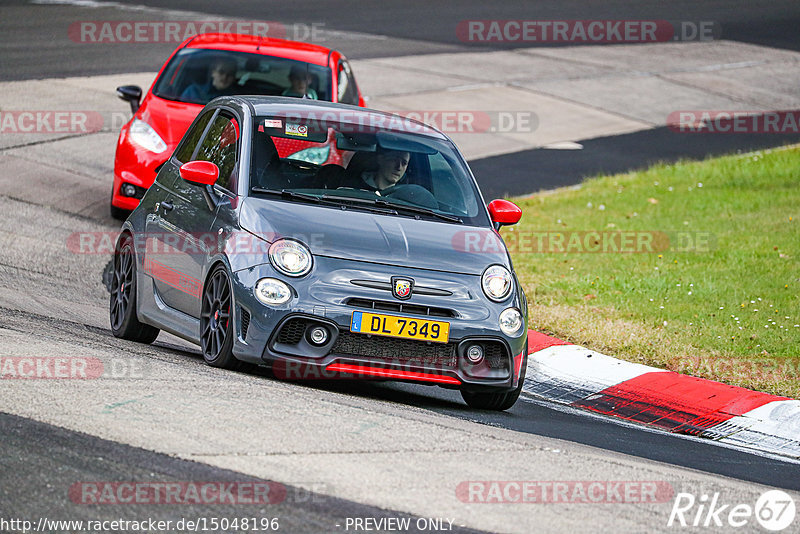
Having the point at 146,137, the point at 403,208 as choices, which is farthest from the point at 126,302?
the point at 146,137

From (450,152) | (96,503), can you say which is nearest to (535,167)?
(450,152)

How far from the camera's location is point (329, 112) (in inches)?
338

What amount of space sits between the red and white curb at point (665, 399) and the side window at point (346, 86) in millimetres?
4796

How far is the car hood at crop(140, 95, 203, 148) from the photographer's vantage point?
1226cm

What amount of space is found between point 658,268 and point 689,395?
11.6ft

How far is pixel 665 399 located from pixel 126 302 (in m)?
3.65

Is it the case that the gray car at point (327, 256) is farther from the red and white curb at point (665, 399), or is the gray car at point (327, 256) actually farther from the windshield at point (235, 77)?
the windshield at point (235, 77)

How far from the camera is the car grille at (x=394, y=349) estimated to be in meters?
7.10

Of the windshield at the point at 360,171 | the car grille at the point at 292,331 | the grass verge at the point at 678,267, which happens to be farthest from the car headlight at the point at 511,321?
the grass verge at the point at 678,267

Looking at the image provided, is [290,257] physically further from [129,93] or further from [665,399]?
[129,93]

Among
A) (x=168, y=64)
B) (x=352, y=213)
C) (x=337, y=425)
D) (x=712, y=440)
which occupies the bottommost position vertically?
A: (x=712, y=440)

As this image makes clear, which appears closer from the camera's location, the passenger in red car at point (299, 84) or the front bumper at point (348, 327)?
the front bumper at point (348, 327)

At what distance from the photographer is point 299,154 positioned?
8.27 meters

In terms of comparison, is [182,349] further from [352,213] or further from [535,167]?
[535,167]
